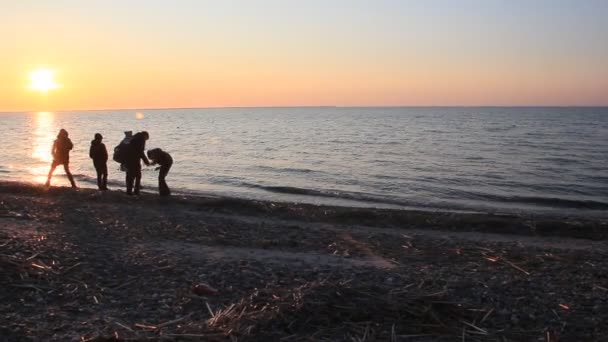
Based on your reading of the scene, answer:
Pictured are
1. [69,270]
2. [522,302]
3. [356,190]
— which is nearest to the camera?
[522,302]

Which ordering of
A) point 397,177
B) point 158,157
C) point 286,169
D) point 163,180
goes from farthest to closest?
point 286,169, point 397,177, point 163,180, point 158,157

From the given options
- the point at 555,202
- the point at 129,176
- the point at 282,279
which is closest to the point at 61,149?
the point at 129,176

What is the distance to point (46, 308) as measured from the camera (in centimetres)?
573

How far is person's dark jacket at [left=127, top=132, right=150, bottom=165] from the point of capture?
45.3 feet

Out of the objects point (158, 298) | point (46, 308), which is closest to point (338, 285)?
point (158, 298)

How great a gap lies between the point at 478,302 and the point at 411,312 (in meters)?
1.33

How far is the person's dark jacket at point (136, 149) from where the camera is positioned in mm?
13805

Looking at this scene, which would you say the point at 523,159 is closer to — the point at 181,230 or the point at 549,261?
the point at 549,261

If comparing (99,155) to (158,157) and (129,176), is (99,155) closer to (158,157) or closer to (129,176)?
(129,176)

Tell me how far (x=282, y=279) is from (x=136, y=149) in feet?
27.5

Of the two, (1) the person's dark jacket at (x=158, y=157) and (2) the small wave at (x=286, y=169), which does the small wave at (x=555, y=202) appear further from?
(1) the person's dark jacket at (x=158, y=157)

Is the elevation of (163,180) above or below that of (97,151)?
below

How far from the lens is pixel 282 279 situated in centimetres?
716

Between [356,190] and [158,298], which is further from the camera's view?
[356,190]
